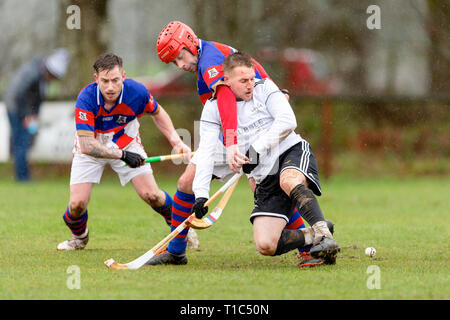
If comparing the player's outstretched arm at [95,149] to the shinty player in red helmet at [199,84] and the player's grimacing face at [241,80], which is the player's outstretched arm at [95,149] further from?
the player's grimacing face at [241,80]

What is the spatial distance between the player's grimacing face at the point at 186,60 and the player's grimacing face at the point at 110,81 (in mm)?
399

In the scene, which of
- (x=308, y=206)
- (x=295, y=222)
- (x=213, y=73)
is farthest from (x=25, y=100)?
(x=308, y=206)

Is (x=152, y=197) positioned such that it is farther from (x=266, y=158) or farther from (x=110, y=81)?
(x=266, y=158)

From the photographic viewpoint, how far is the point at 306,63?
13.3 meters

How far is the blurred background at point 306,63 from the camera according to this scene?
11.0m

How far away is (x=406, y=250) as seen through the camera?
524 cm

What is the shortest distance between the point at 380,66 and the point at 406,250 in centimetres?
886

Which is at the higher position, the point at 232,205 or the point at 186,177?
the point at 186,177

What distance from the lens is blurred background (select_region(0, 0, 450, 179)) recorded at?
1100cm

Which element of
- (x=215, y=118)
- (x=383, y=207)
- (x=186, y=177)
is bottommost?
(x=383, y=207)

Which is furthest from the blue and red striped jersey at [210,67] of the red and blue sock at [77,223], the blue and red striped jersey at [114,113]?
the red and blue sock at [77,223]

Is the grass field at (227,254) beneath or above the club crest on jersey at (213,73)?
beneath
